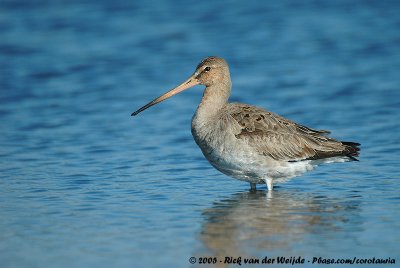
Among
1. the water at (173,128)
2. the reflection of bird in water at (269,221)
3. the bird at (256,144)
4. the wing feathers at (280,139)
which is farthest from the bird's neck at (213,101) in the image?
the reflection of bird in water at (269,221)

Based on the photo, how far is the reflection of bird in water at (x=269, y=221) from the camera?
7652mm

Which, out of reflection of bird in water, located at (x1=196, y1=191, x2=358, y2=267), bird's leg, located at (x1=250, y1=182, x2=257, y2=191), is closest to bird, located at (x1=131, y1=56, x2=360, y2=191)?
bird's leg, located at (x1=250, y1=182, x2=257, y2=191)

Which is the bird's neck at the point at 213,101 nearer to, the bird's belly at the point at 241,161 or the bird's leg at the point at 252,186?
the bird's belly at the point at 241,161

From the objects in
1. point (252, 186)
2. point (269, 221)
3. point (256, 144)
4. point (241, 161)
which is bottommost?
point (269, 221)

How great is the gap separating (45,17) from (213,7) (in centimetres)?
435

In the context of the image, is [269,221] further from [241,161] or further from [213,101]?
[213,101]

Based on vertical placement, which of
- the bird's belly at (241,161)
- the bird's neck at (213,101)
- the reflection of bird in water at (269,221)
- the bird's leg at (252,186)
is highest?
the bird's neck at (213,101)

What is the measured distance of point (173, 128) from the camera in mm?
13820

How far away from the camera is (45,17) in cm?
2141

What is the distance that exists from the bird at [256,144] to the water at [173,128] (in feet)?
1.01

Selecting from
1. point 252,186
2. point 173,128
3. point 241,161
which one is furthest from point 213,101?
point 173,128

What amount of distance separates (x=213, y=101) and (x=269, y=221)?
7.54 ft

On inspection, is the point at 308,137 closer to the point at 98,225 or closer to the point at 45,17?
the point at 98,225

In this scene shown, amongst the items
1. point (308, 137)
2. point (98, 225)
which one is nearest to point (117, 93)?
point (308, 137)
